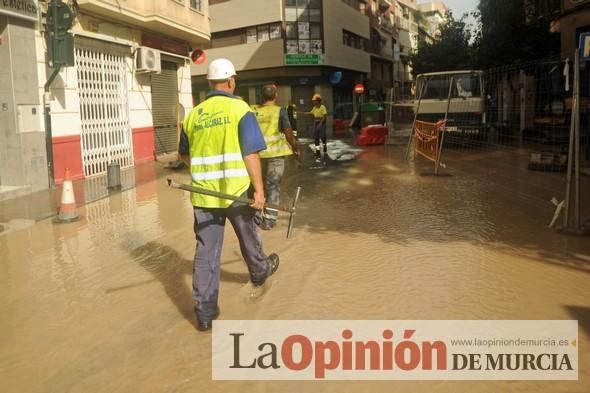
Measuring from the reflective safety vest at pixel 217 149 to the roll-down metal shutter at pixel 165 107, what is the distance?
12426 mm

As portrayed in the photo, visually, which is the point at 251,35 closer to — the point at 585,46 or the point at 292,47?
the point at 292,47

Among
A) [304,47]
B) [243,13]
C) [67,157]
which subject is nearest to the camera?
[67,157]

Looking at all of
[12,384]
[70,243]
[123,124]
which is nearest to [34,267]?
[70,243]

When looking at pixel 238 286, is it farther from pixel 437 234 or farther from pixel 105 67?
pixel 105 67

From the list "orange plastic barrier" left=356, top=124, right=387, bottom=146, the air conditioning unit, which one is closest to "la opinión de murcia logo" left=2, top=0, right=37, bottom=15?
the air conditioning unit

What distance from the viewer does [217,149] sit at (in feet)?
12.6

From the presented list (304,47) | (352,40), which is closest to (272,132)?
(304,47)

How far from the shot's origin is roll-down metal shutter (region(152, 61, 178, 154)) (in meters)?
16.3

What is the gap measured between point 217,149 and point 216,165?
0.11 m

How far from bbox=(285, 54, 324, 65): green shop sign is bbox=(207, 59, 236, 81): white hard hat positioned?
3139 centimetres

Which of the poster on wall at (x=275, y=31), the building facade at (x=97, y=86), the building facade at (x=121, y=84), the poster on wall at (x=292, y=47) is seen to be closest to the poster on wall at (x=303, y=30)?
the poster on wall at (x=292, y=47)

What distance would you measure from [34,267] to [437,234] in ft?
14.1

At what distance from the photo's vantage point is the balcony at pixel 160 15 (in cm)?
1245

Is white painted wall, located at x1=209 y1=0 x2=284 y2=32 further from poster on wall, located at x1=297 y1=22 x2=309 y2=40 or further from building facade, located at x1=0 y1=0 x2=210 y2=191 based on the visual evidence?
building facade, located at x1=0 y1=0 x2=210 y2=191
